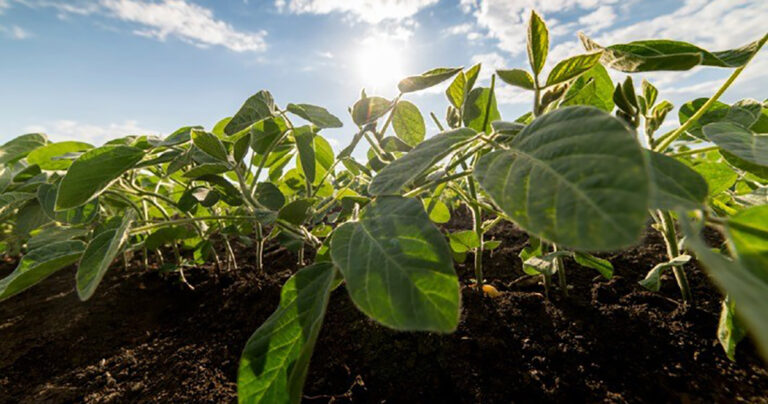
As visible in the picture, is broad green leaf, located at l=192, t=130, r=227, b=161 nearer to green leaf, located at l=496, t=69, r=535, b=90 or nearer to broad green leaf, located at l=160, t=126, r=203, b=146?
broad green leaf, located at l=160, t=126, r=203, b=146

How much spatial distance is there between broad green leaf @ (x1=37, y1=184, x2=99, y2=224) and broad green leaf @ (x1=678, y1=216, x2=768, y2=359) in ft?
4.19

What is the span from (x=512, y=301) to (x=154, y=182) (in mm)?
1821

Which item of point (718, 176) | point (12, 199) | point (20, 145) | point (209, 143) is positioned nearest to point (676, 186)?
point (718, 176)

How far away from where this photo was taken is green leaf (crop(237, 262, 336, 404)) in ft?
1.70

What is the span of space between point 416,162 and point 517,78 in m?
0.28

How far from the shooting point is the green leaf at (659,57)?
491 mm

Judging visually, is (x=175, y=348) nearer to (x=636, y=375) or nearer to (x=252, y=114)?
(x=252, y=114)

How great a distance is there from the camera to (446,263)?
0.40 meters

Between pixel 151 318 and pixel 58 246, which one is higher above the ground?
pixel 58 246

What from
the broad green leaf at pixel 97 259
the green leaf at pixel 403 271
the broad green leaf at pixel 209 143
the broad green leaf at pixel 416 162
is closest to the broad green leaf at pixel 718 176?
the broad green leaf at pixel 416 162

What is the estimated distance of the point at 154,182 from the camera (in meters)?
1.91

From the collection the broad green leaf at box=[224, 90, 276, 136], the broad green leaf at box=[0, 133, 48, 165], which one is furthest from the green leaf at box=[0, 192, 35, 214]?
the broad green leaf at box=[224, 90, 276, 136]

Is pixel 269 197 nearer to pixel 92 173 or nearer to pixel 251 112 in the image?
pixel 251 112

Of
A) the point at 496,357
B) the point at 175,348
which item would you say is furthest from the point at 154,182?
the point at 496,357
